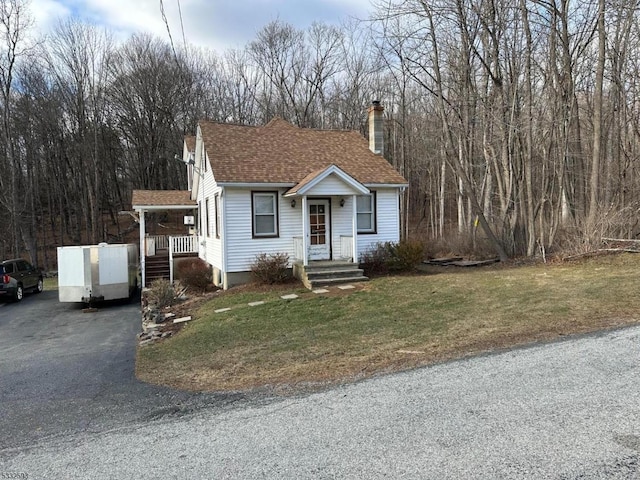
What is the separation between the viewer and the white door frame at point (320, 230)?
549 inches

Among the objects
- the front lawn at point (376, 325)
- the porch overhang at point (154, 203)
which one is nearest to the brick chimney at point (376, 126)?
the front lawn at point (376, 325)

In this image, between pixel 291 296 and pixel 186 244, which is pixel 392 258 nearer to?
pixel 291 296

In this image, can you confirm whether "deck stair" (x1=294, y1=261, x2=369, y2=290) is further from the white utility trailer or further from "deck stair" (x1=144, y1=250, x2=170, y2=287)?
"deck stair" (x1=144, y1=250, x2=170, y2=287)

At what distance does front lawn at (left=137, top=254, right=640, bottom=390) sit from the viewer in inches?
215

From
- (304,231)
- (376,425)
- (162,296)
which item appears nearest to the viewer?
(376,425)

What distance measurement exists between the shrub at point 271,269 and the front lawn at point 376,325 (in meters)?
0.90

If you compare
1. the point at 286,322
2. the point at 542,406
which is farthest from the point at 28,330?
the point at 542,406

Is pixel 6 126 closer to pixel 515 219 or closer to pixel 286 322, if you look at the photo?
pixel 286 322

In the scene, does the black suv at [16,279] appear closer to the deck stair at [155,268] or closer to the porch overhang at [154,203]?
the porch overhang at [154,203]

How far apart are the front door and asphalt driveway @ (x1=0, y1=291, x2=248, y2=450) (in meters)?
5.75

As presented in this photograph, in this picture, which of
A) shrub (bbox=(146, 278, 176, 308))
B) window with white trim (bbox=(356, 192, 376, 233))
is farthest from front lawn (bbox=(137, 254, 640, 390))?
window with white trim (bbox=(356, 192, 376, 233))

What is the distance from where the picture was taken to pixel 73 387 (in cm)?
557

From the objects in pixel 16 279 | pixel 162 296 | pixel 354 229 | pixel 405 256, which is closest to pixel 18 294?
pixel 16 279

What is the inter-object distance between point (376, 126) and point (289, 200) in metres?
5.36
